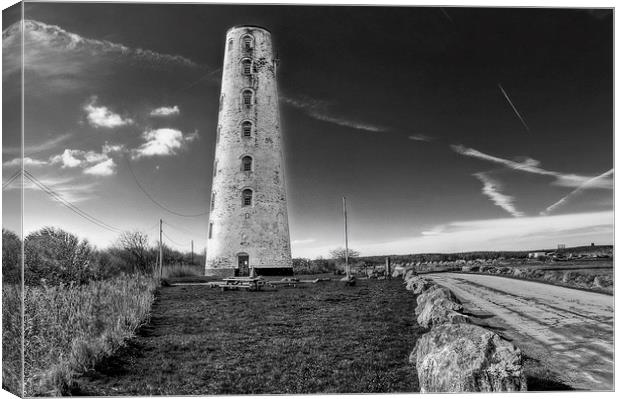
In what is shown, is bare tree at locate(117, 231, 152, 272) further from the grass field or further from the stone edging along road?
the stone edging along road

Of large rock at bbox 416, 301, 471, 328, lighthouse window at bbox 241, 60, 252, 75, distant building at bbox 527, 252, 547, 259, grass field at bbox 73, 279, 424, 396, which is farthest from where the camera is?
lighthouse window at bbox 241, 60, 252, 75

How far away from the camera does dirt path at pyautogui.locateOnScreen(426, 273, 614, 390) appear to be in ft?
18.2

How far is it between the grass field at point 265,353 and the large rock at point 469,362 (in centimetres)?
56

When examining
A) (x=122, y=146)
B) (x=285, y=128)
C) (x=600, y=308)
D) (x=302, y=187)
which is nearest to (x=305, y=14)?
(x=285, y=128)

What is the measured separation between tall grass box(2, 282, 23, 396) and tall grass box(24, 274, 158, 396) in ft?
0.53

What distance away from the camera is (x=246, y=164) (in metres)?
18.2

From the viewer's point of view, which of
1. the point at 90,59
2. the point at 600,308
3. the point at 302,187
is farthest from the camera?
the point at 302,187

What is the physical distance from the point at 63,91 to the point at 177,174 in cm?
211

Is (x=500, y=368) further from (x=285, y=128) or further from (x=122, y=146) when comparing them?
(x=122, y=146)

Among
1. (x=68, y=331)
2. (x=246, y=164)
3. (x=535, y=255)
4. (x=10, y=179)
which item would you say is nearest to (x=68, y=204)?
(x=10, y=179)

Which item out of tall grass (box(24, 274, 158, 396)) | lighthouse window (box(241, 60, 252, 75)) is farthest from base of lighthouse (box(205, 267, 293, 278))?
tall grass (box(24, 274, 158, 396))

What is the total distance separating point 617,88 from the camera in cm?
Answer: 700

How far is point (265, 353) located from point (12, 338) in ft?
11.0

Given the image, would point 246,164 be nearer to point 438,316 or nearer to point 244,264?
point 244,264
